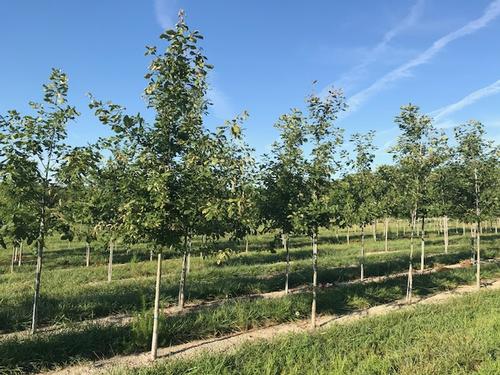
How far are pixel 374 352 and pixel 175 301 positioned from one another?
24.5 feet

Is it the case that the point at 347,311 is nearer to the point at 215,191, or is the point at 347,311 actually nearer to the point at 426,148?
the point at 426,148

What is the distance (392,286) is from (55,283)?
460 inches

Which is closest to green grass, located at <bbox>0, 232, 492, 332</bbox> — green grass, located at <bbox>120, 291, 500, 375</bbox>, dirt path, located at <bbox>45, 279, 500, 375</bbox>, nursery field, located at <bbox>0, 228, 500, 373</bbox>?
nursery field, located at <bbox>0, 228, 500, 373</bbox>

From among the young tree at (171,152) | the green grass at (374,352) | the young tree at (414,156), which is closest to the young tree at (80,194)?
the young tree at (171,152)

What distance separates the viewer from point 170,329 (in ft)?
30.5

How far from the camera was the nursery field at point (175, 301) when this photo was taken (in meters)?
7.93

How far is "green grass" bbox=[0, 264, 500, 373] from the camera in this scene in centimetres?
770

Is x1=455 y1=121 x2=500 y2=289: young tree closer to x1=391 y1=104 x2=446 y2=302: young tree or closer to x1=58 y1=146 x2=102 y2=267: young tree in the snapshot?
x1=391 y1=104 x2=446 y2=302: young tree

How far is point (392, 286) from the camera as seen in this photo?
15617 mm

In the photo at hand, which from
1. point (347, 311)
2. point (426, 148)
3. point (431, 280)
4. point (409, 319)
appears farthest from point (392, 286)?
point (409, 319)

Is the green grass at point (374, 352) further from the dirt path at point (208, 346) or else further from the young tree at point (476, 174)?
the young tree at point (476, 174)

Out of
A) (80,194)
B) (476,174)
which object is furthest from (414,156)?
(80,194)

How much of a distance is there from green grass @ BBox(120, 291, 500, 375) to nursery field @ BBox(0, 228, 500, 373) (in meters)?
0.07

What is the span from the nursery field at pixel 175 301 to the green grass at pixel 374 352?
0.07 m
